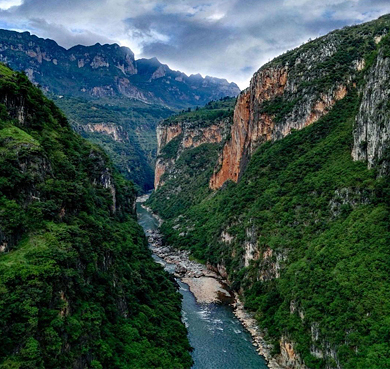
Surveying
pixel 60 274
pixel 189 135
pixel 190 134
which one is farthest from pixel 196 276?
pixel 189 135

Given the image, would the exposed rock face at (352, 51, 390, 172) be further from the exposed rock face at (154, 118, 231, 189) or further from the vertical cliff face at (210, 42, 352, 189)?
the exposed rock face at (154, 118, 231, 189)

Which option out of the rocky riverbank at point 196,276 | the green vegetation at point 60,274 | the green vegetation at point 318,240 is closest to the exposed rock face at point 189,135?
the rocky riverbank at point 196,276

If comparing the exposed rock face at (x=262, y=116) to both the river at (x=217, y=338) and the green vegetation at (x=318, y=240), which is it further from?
the river at (x=217, y=338)

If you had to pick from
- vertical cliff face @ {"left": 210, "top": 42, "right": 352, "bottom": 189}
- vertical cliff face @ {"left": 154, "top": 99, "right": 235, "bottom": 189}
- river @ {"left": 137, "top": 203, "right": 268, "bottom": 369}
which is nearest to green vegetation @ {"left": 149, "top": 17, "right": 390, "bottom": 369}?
vertical cliff face @ {"left": 210, "top": 42, "right": 352, "bottom": 189}

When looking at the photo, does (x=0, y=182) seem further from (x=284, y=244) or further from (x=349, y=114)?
(x=349, y=114)

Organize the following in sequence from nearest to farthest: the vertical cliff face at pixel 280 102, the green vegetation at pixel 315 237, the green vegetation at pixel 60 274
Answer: the green vegetation at pixel 60 274, the green vegetation at pixel 315 237, the vertical cliff face at pixel 280 102

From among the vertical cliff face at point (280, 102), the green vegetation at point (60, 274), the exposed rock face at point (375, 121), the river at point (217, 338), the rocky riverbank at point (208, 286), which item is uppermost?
the vertical cliff face at point (280, 102)

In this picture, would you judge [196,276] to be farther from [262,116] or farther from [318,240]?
[262,116]
